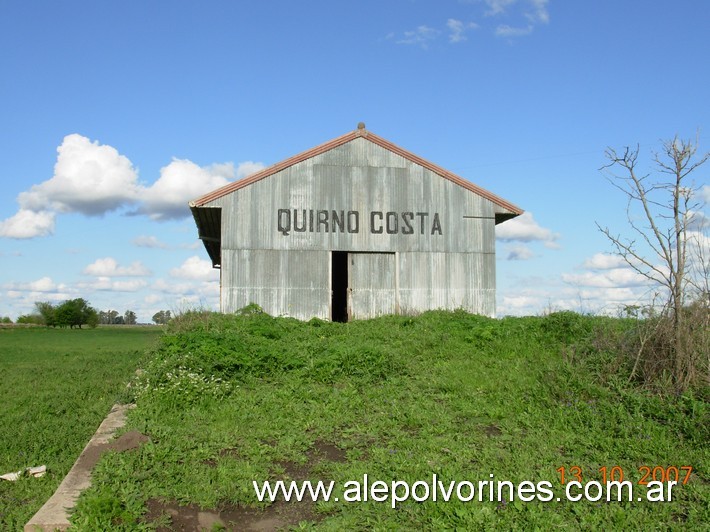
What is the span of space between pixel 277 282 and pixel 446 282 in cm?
511

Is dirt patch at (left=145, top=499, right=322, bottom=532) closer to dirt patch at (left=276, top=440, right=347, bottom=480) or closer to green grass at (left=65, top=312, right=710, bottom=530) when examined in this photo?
green grass at (left=65, top=312, right=710, bottom=530)

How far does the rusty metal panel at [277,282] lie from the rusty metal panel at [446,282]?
8.14ft

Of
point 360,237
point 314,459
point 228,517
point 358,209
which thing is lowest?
point 228,517

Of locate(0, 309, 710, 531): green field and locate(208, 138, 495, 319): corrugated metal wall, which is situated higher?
locate(208, 138, 495, 319): corrugated metal wall

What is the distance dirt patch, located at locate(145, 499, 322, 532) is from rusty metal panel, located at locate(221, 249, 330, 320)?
12.1 metres

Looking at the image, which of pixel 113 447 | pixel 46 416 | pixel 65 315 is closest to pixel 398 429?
pixel 113 447

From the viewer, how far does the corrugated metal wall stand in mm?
18203

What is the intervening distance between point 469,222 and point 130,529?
15.5 m

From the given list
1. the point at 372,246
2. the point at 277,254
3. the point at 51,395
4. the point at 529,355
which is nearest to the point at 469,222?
the point at 372,246

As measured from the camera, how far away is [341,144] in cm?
→ 1906

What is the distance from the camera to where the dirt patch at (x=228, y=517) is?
5.65 metres
